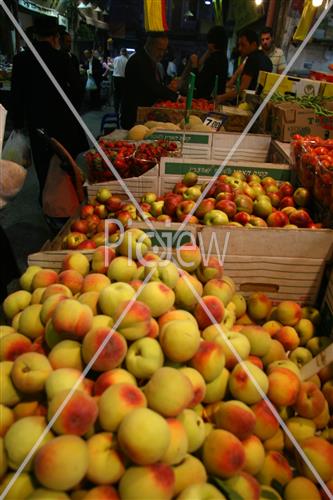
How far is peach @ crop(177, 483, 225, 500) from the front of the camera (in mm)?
832

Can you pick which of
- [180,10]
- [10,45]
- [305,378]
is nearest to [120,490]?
[305,378]

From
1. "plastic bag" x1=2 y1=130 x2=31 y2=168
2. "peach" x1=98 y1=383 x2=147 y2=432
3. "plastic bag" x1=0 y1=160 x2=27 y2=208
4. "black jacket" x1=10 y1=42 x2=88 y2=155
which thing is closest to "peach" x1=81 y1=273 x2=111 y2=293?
"peach" x1=98 y1=383 x2=147 y2=432

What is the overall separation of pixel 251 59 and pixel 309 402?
16.6ft

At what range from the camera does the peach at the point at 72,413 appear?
33.4 inches

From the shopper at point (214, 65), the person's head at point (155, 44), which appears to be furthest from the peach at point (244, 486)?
the shopper at point (214, 65)

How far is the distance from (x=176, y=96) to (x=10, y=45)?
17.3 ft

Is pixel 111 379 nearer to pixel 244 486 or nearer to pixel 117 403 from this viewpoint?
pixel 117 403

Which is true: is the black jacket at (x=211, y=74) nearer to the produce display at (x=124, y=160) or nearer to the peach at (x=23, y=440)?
the produce display at (x=124, y=160)

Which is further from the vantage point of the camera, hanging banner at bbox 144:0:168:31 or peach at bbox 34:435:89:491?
hanging banner at bbox 144:0:168:31

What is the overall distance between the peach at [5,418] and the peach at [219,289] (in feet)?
2.46

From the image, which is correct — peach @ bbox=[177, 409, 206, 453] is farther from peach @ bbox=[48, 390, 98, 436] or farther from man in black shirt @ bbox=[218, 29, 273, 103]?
man in black shirt @ bbox=[218, 29, 273, 103]

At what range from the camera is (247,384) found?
3.53 ft

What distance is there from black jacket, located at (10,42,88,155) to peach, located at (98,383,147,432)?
11.6 ft

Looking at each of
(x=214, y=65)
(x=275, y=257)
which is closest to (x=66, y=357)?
(x=275, y=257)
